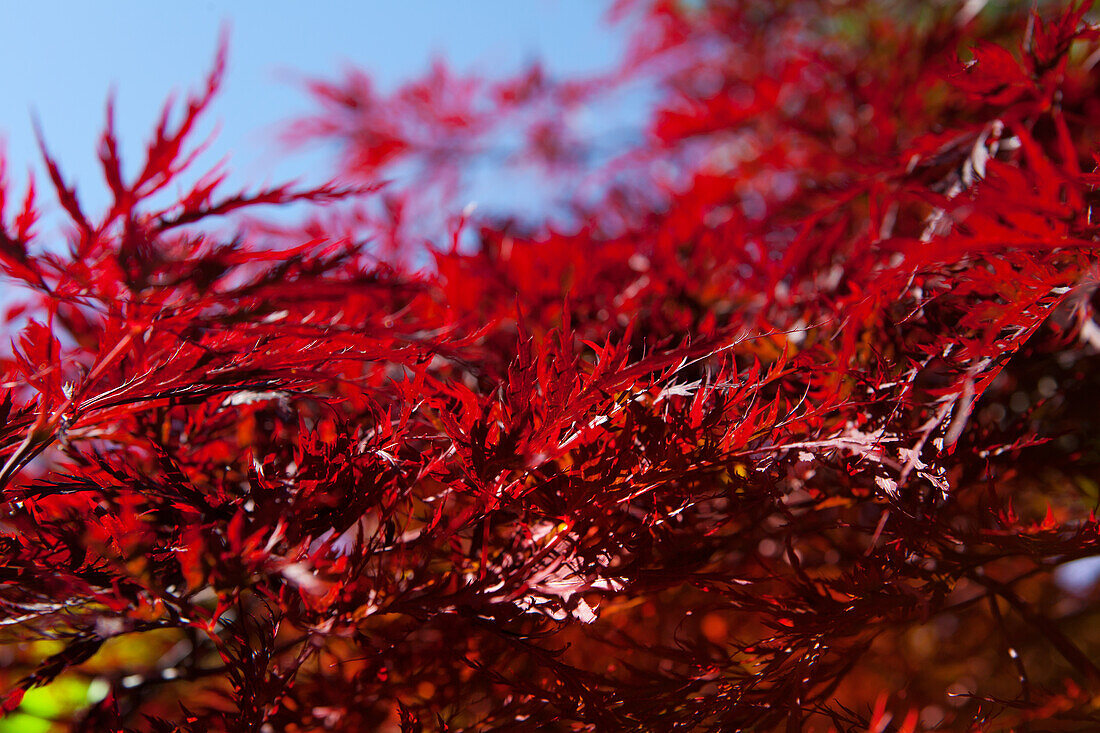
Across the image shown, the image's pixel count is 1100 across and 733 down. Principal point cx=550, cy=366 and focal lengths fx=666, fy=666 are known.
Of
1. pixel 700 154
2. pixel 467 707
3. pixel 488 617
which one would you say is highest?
pixel 700 154

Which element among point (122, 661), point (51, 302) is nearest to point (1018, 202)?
point (51, 302)

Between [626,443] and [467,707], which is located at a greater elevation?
[626,443]

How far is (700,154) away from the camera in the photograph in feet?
9.19

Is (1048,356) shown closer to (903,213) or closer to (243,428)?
(903,213)

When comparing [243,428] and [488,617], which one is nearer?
[488,617]

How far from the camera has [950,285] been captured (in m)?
0.69

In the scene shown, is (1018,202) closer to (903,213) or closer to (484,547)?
(484,547)

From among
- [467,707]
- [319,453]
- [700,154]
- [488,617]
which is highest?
[700,154]

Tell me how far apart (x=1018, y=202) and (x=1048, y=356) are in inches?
16.7

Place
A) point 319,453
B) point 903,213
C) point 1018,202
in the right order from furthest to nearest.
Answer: point 903,213, point 319,453, point 1018,202

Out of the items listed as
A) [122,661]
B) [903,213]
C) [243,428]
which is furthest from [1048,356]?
[122,661]

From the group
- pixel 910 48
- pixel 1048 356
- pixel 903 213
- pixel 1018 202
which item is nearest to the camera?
pixel 1018 202

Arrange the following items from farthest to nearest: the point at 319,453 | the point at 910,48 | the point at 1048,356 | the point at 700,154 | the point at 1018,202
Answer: the point at 700,154 < the point at 910,48 < the point at 1048,356 < the point at 319,453 < the point at 1018,202

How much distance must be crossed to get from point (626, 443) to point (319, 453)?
0.99 ft
